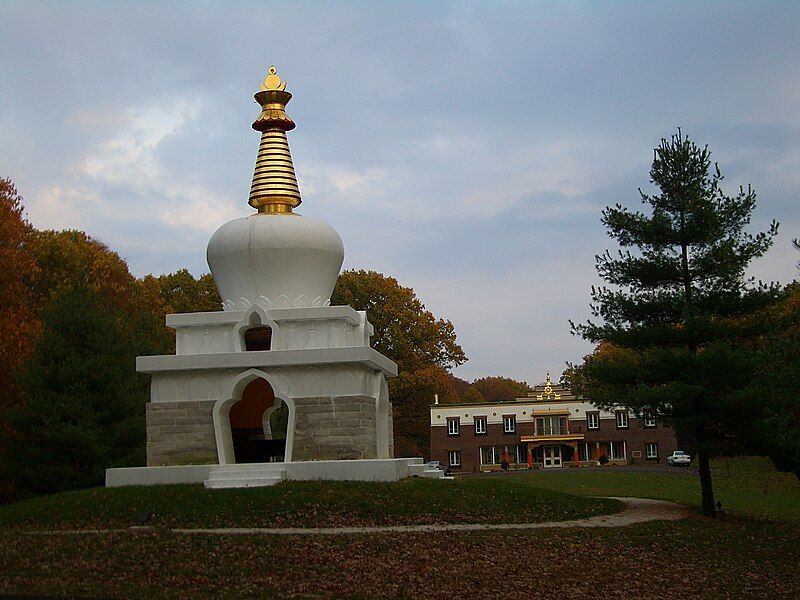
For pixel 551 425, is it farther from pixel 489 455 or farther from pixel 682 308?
pixel 682 308

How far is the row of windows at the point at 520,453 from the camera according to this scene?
62.2 metres

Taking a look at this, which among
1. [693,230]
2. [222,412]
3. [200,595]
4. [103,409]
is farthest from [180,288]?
[200,595]

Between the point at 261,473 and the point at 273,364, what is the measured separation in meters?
2.68

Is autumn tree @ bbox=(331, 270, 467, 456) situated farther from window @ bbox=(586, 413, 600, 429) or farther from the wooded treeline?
window @ bbox=(586, 413, 600, 429)

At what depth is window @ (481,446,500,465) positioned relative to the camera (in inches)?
2506

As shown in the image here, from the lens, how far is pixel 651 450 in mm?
62250

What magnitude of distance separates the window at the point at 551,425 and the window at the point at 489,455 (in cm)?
335

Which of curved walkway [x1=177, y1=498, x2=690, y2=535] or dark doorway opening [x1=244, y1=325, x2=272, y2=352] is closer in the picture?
curved walkway [x1=177, y1=498, x2=690, y2=535]

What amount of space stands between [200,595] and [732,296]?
16097 mm

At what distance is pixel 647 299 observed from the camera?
941 inches

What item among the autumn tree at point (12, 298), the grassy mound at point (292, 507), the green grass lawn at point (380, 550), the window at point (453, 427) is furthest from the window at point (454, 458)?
the grassy mound at point (292, 507)

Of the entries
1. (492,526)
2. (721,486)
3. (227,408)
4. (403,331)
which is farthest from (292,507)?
(403,331)

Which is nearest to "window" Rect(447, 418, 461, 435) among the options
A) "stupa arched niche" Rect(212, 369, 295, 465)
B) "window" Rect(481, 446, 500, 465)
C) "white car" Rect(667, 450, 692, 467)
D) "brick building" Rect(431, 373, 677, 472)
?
"brick building" Rect(431, 373, 677, 472)

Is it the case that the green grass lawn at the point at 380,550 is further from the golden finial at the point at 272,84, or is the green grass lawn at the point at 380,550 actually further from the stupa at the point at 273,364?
the golden finial at the point at 272,84
